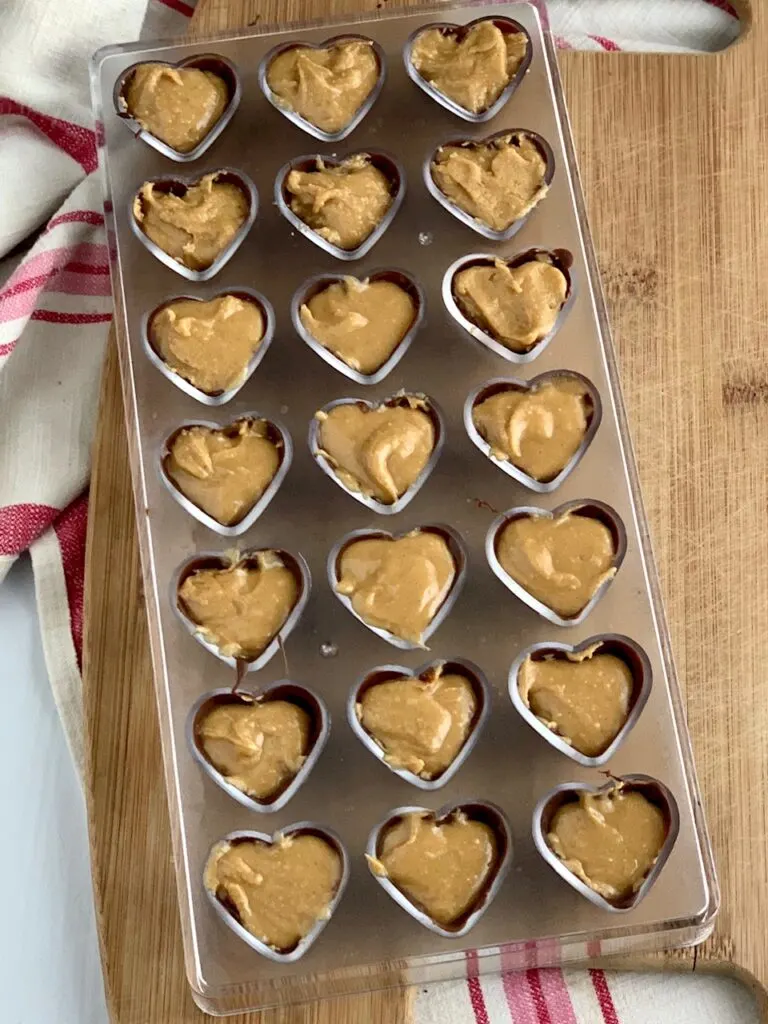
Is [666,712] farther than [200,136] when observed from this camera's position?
No

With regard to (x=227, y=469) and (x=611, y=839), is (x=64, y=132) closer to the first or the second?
(x=227, y=469)

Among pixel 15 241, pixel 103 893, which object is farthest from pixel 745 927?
pixel 15 241

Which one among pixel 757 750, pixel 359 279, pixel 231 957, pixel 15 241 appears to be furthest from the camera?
pixel 15 241

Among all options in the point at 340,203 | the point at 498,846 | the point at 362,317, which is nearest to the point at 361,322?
the point at 362,317

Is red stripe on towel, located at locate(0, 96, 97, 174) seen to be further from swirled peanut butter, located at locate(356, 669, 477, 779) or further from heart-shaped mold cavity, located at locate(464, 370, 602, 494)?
swirled peanut butter, located at locate(356, 669, 477, 779)

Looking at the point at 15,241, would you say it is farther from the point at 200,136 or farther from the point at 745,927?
the point at 745,927
